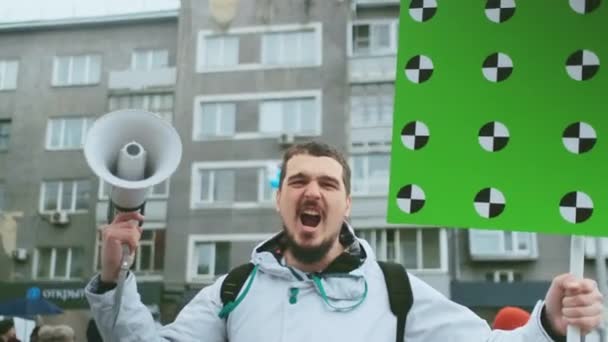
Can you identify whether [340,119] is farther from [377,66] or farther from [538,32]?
[538,32]

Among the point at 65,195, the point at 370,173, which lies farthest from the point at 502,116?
the point at 65,195

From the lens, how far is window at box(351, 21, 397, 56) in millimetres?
27375

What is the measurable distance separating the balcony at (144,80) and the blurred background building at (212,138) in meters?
0.05

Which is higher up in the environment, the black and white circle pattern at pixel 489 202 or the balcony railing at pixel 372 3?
the balcony railing at pixel 372 3

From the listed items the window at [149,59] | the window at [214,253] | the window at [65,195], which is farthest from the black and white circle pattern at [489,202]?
the window at [149,59]

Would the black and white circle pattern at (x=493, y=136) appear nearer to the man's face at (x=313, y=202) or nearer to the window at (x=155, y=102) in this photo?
the man's face at (x=313, y=202)

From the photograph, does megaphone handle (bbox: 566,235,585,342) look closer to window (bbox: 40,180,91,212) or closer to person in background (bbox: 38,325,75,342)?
person in background (bbox: 38,325,75,342)

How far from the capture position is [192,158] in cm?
2708

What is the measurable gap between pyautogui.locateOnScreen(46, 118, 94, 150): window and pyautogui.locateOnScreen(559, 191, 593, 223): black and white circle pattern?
28471 mm

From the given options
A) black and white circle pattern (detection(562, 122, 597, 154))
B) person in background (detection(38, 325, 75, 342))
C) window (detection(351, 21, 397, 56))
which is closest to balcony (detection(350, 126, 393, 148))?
window (detection(351, 21, 397, 56))

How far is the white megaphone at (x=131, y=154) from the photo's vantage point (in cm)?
242

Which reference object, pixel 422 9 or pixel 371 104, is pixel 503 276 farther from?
pixel 422 9

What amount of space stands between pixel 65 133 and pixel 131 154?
28666 millimetres

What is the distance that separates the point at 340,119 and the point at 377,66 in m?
2.23
